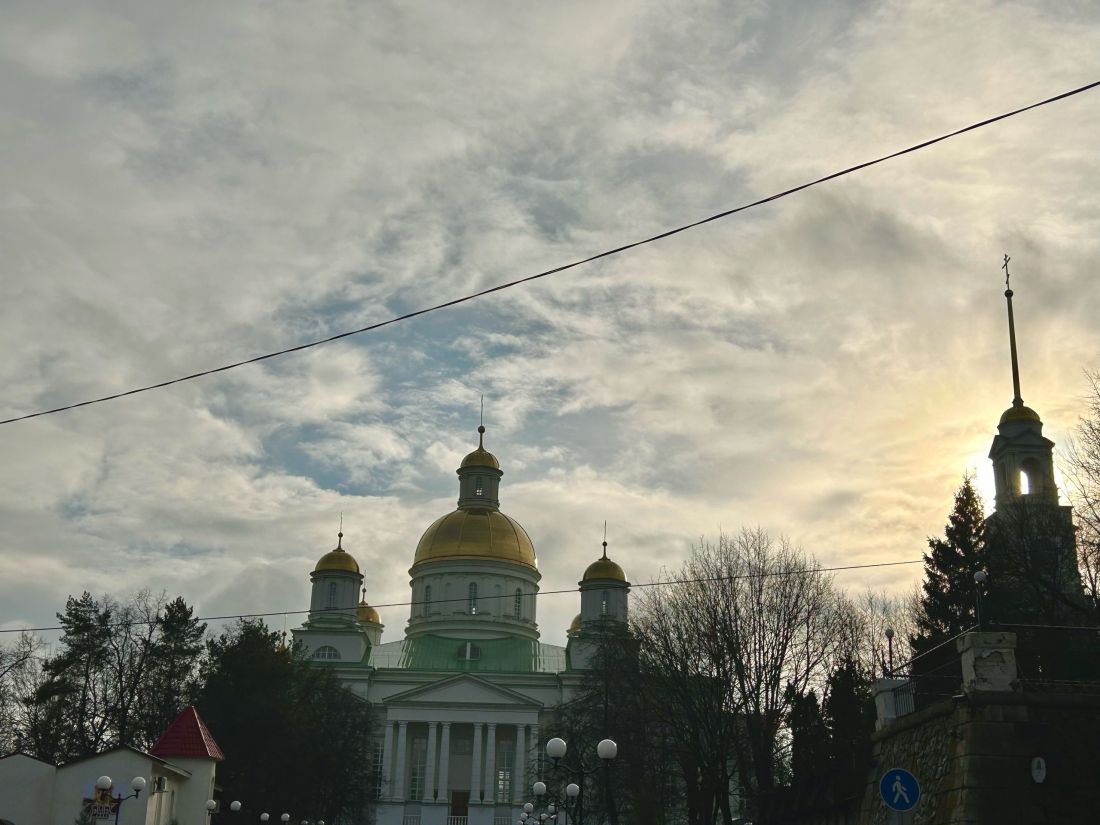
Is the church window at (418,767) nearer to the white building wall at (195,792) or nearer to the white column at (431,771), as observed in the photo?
the white column at (431,771)

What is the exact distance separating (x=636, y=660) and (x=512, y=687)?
112 ft

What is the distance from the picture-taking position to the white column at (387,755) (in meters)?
71.4

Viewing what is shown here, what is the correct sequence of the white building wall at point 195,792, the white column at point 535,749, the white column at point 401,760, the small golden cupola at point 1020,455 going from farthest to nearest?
the white column at point 401,760
the white column at point 535,749
the small golden cupola at point 1020,455
the white building wall at point 195,792

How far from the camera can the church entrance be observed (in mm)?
70938

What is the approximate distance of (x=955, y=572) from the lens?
1698 inches

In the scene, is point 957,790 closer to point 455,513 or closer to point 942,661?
point 942,661

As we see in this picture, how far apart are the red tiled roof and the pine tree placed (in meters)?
22.4

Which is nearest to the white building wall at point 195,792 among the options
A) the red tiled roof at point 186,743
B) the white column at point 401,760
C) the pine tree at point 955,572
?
the red tiled roof at point 186,743

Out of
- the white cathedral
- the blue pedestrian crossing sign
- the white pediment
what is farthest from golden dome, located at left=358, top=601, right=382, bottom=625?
the blue pedestrian crossing sign

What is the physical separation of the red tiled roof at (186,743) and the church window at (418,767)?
36.0 metres

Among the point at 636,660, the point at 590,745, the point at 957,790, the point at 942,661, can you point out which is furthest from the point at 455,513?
the point at 957,790

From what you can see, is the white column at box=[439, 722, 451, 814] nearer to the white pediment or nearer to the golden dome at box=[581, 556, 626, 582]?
the white pediment

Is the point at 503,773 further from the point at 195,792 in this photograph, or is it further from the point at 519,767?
the point at 195,792

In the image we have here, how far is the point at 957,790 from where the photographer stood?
19.1m
